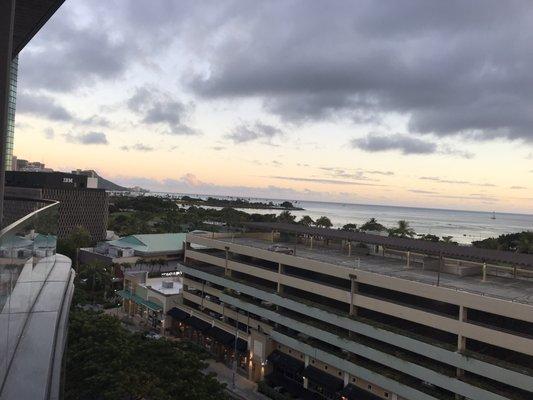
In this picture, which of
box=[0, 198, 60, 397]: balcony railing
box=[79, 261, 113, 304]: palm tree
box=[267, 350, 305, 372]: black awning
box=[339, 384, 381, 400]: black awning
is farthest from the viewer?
box=[79, 261, 113, 304]: palm tree

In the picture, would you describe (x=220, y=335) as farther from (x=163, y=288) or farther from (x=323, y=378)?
(x=163, y=288)

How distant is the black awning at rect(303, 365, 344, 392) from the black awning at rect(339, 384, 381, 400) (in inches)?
30.7

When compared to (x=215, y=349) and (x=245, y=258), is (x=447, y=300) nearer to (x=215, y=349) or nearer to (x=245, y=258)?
(x=245, y=258)

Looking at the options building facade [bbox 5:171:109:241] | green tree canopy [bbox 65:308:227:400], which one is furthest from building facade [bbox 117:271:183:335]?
building facade [bbox 5:171:109:241]

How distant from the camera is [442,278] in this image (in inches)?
1528

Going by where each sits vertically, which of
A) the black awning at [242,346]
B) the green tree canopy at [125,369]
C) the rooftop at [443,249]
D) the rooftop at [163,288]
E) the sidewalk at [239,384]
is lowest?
the sidewalk at [239,384]

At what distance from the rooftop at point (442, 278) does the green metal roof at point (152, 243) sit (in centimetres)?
5893

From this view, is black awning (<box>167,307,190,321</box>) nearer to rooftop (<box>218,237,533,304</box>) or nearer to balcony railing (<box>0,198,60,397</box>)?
rooftop (<box>218,237,533,304</box>)

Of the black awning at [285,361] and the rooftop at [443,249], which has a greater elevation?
the rooftop at [443,249]

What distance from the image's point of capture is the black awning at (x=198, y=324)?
52978 millimetres

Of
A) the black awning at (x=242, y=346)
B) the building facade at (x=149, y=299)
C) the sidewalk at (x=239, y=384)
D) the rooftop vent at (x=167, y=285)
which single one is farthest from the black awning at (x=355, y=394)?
the rooftop vent at (x=167, y=285)

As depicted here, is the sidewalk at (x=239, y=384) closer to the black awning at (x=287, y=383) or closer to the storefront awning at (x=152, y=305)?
the black awning at (x=287, y=383)

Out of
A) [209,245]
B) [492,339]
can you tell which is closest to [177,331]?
[209,245]

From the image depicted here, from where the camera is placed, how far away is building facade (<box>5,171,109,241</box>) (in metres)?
118
